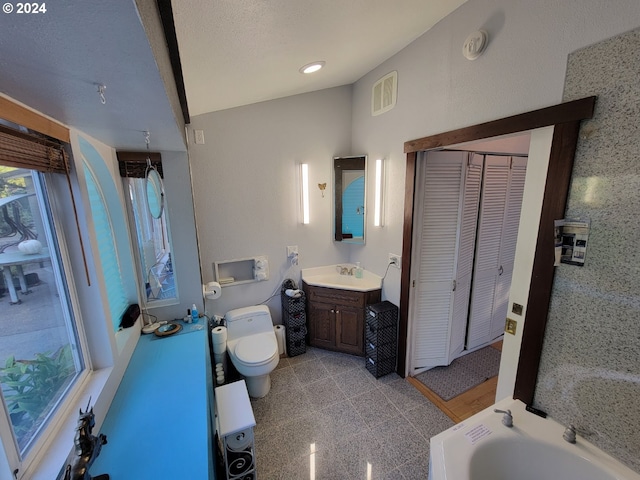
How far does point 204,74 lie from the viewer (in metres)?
1.61

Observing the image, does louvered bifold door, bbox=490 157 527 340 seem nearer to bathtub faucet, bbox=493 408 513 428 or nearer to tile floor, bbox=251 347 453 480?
tile floor, bbox=251 347 453 480

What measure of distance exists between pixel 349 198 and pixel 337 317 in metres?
1.36

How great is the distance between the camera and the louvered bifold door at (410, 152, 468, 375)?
7.76ft

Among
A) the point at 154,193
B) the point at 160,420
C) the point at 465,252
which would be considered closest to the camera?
the point at 160,420

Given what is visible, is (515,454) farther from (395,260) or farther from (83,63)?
(83,63)

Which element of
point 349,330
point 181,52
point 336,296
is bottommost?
point 349,330

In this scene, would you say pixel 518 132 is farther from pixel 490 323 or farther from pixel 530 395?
pixel 490 323

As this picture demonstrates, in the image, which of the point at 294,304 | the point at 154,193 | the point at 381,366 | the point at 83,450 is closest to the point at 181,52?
the point at 154,193

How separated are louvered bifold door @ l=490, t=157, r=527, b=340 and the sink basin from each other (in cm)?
140

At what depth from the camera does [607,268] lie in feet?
3.96

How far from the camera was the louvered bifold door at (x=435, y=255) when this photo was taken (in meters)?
2.37

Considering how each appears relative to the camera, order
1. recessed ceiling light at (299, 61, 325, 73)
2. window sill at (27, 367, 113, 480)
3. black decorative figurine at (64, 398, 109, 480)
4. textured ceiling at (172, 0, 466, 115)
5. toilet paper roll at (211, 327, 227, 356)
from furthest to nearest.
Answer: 1. toilet paper roll at (211, 327, 227, 356)
2. recessed ceiling light at (299, 61, 325, 73)
3. textured ceiling at (172, 0, 466, 115)
4. window sill at (27, 367, 113, 480)
5. black decorative figurine at (64, 398, 109, 480)

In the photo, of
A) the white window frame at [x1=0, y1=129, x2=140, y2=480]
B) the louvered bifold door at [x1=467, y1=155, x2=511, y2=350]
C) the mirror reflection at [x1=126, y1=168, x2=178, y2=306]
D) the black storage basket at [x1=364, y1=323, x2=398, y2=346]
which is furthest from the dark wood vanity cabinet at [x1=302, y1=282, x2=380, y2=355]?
the white window frame at [x1=0, y1=129, x2=140, y2=480]

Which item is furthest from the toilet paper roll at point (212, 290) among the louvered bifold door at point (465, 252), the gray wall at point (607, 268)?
the gray wall at point (607, 268)
